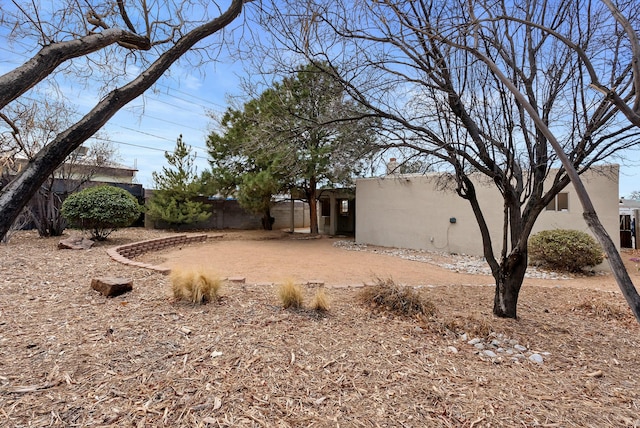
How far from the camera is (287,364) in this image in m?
2.23

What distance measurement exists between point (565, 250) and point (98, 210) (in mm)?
11183

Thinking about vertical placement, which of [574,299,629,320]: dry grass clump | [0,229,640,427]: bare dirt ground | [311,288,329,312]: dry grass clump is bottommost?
[574,299,629,320]: dry grass clump

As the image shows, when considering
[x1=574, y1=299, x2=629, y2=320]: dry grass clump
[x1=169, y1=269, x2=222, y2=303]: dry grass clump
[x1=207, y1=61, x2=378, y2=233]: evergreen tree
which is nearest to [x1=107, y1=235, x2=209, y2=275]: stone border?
[x1=169, y1=269, x2=222, y2=303]: dry grass clump

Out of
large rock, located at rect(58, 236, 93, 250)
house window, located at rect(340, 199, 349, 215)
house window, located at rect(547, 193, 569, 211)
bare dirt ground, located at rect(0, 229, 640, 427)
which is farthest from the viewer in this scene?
house window, located at rect(340, 199, 349, 215)

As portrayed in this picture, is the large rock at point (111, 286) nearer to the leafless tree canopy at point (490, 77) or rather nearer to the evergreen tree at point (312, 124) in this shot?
the evergreen tree at point (312, 124)

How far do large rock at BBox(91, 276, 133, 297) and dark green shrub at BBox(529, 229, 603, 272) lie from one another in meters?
8.35

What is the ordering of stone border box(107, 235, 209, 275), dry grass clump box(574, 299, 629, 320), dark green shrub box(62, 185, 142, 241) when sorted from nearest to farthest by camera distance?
dry grass clump box(574, 299, 629, 320)
stone border box(107, 235, 209, 275)
dark green shrub box(62, 185, 142, 241)

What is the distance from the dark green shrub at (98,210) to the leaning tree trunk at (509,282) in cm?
886

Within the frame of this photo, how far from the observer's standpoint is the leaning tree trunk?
368 centimetres

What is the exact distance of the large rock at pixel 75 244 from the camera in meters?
7.25

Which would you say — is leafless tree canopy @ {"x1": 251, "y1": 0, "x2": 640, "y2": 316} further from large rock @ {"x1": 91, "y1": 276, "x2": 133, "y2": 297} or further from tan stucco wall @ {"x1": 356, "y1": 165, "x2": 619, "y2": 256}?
tan stucco wall @ {"x1": 356, "y1": 165, "x2": 619, "y2": 256}

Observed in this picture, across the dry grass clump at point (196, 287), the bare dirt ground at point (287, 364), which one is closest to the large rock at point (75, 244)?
the bare dirt ground at point (287, 364)

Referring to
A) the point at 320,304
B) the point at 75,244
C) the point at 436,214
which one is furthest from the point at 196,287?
the point at 436,214

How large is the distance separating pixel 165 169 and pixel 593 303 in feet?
45.7
